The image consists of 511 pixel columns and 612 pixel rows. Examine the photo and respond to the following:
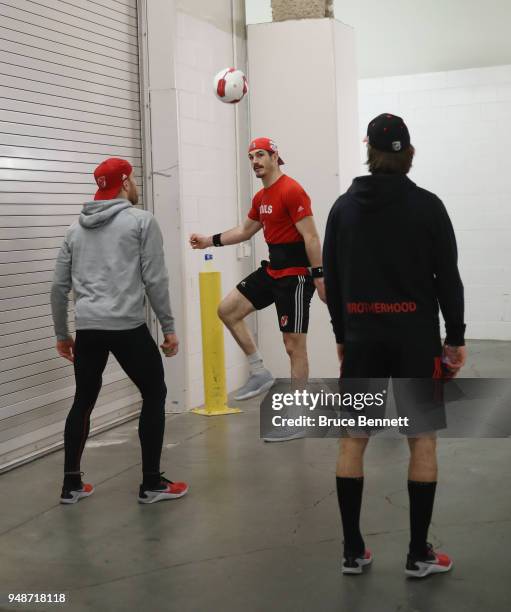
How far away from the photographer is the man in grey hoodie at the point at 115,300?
435cm

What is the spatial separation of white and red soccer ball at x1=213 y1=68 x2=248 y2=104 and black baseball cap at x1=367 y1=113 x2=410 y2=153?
335cm

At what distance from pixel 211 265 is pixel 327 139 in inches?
60.3

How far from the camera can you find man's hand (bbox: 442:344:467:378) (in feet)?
10.8

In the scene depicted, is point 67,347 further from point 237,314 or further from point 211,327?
point 211,327

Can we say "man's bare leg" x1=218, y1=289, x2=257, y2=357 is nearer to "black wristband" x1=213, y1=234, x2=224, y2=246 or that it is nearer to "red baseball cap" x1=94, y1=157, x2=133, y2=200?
"black wristband" x1=213, y1=234, x2=224, y2=246

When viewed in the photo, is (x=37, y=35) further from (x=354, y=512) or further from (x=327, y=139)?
(x=354, y=512)

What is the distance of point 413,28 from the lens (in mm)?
10039

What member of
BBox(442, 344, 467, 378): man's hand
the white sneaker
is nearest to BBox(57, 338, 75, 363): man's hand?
the white sneaker

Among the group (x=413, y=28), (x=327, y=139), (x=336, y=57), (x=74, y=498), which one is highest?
(x=413, y=28)

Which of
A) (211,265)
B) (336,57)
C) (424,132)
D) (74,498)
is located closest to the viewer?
(74,498)

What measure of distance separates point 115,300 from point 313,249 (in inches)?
64.1

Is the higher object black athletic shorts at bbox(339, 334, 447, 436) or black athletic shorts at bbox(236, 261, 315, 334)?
black athletic shorts at bbox(236, 261, 315, 334)

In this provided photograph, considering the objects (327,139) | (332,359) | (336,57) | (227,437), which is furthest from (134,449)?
(336,57)

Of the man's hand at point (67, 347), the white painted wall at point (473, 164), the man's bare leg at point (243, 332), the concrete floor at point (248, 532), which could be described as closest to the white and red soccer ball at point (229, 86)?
the man's bare leg at point (243, 332)
